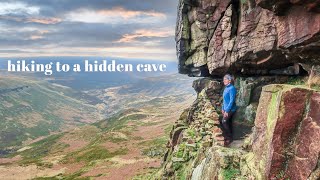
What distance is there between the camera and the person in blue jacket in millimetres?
26219

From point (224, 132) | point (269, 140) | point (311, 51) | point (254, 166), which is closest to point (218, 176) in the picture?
point (254, 166)

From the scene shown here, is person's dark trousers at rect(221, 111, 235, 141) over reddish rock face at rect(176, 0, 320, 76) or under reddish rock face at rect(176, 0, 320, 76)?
under

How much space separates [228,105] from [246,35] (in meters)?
6.05

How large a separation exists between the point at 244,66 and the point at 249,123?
519cm

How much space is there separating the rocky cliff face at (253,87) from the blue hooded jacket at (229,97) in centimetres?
270

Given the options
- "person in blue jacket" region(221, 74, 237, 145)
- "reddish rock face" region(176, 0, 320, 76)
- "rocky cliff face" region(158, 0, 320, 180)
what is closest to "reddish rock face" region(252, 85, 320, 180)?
"rocky cliff face" region(158, 0, 320, 180)

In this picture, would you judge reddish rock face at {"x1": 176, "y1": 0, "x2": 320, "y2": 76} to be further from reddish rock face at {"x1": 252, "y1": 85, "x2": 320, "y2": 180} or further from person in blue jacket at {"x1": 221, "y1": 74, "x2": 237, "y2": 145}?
reddish rock face at {"x1": 252, "y1": 85, "x2": 320, "y2": 180}

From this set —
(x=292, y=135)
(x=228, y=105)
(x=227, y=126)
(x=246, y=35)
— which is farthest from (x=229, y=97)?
(x=292, y=135)

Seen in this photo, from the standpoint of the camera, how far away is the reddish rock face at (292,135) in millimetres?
13453

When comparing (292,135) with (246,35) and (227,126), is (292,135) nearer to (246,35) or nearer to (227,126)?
(227,126)

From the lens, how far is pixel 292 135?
14.4 meters

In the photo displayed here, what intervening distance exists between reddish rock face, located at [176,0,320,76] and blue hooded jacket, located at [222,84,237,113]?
3.38m

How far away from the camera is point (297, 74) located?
25.4m

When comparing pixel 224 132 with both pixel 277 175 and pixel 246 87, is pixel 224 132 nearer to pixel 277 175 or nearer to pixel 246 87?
pixel 246 87
